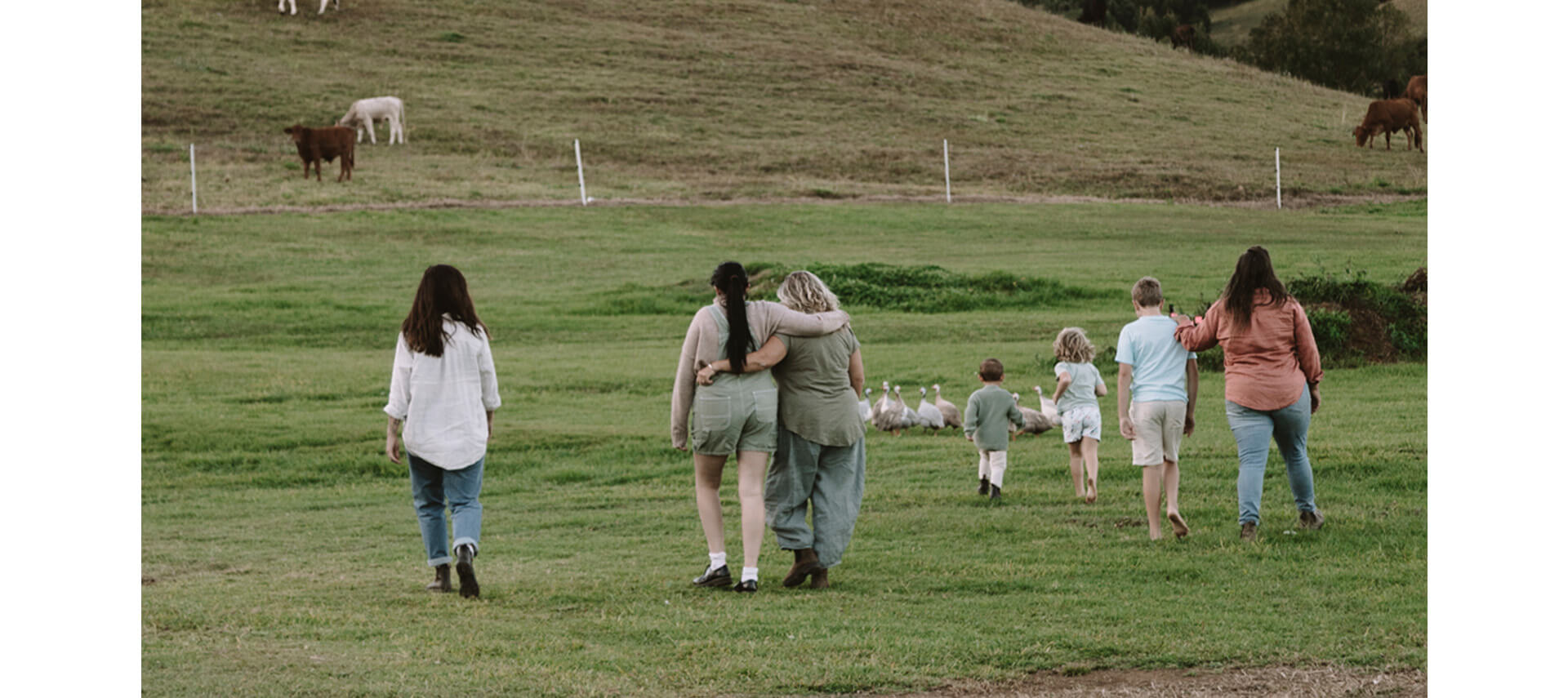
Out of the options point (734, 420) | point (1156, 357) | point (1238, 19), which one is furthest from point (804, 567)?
point (1238, 19)

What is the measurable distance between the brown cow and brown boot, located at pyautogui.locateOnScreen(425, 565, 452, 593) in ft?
116

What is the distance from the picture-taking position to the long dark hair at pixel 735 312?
28.8 ft

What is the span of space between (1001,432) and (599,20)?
61.1 m

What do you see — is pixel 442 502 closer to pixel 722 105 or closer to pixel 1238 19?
pixel 722 105

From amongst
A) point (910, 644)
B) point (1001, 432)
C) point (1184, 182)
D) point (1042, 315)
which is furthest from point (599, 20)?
point (910, 644)

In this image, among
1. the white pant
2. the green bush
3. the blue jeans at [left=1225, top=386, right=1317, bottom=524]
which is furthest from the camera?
the green bush

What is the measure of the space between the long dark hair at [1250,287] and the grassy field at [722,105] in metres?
32.9

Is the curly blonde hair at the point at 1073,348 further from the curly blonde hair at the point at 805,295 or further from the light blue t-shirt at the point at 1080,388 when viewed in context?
the curly blonde hair at the point at 805,295

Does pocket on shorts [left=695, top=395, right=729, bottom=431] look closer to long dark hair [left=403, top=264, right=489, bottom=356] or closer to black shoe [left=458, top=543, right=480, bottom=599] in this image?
long dark hair [left=403, top=264, right=489, bottom=356]

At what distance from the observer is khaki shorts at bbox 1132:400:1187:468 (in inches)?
390

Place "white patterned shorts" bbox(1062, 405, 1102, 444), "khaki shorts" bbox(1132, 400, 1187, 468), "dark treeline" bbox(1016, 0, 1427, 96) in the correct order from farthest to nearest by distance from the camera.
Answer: "dark treeline" bbox(1016, 0, 1427, 96) → "white patterned shorts" bbox(1062, 405, 1102, 444) → "khaki shorts" bbox(1132, 400, 1187, 468)

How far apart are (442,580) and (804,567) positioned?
2.21 m

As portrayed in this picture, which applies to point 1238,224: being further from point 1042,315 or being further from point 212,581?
point 212,581


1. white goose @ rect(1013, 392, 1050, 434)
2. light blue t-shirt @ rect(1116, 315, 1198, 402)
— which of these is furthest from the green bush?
light blue t-shirt @ rect(1116, 315, 1198, 402)
